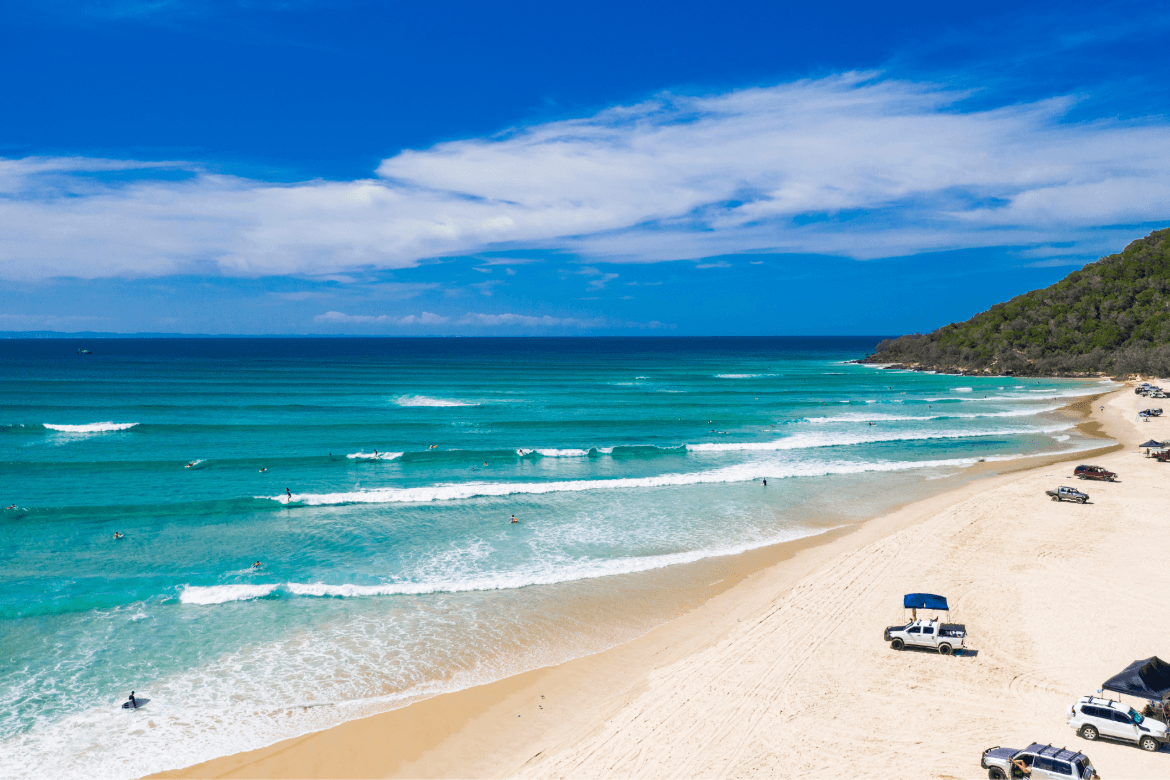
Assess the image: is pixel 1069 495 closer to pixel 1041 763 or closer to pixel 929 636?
pixel 929 636

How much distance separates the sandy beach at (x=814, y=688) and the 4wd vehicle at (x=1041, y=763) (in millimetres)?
415

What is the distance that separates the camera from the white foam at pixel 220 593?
1838 centimetres

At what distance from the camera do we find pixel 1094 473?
3014cm

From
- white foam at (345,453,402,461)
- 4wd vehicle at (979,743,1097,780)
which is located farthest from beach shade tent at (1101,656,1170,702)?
white foam at (345,453,402,461)

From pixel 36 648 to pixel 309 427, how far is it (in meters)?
30.1

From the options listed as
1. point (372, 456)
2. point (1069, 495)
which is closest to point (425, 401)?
point (372, 456)

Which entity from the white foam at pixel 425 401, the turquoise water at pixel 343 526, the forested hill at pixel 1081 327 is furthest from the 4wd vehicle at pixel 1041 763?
the forested hill at pixel 1081 327

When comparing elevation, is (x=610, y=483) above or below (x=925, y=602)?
above

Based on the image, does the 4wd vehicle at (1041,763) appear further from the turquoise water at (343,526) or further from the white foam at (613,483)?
the white foam at (613,483)

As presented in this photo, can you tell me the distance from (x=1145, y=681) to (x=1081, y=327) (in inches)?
3881

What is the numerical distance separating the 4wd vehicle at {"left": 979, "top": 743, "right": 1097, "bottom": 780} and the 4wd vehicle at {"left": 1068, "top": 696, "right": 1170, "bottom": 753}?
3.86ft

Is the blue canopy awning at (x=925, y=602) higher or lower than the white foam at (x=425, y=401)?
lower

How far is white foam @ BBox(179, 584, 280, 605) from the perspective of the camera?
18375 millimetres

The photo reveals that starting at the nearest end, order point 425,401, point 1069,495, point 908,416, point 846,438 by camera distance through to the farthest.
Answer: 1. point 1069,495
2. point 846,438
3. point 908,416
4. point 425,401
